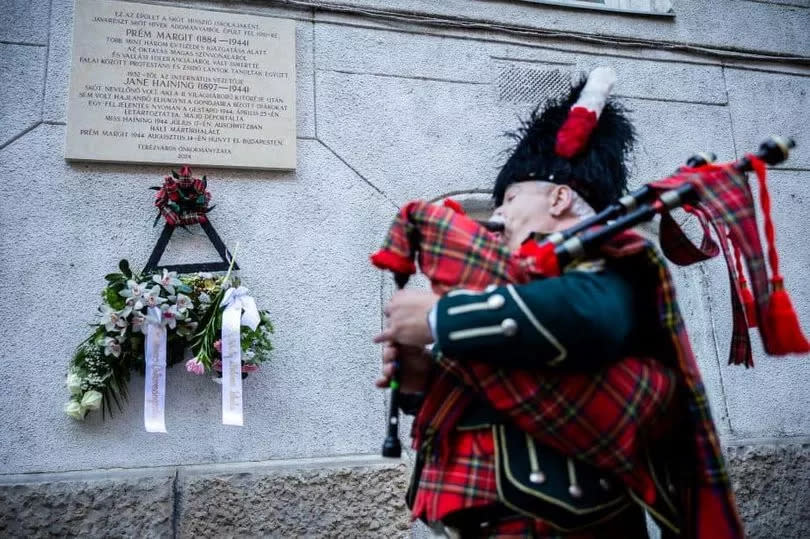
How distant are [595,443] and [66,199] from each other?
126 inches

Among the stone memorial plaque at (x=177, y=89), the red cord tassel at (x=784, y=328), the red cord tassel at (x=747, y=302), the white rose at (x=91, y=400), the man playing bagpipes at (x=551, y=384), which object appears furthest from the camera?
the stone memorial plaque at (x=177, y=89)

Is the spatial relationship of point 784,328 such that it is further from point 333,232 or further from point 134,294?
point 134,294

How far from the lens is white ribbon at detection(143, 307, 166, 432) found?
338 cm

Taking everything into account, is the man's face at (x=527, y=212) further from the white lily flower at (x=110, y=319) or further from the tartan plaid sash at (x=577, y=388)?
the white lily flower at (x=110, y=319)

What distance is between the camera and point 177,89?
4.00 meters

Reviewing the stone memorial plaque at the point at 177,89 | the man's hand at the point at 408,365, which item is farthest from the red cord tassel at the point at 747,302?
the stone memorial plaque at the point at 177,89

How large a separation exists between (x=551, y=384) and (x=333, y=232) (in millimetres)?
2543

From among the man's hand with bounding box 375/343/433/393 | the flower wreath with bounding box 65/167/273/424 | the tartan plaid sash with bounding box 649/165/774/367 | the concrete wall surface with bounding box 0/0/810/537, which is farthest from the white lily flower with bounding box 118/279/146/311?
the tartan plaid sash with bounding box 649/165/774/367

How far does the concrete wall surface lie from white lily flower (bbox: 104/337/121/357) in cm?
23

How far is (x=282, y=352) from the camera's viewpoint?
3.74m

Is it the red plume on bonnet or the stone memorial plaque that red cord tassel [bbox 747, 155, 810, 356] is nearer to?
the red plume on bonnet

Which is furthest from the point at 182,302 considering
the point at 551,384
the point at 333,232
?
the point at 551,384

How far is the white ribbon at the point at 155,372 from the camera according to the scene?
11.1 ft

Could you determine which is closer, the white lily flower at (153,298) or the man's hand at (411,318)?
the man's hand at (411,318)
